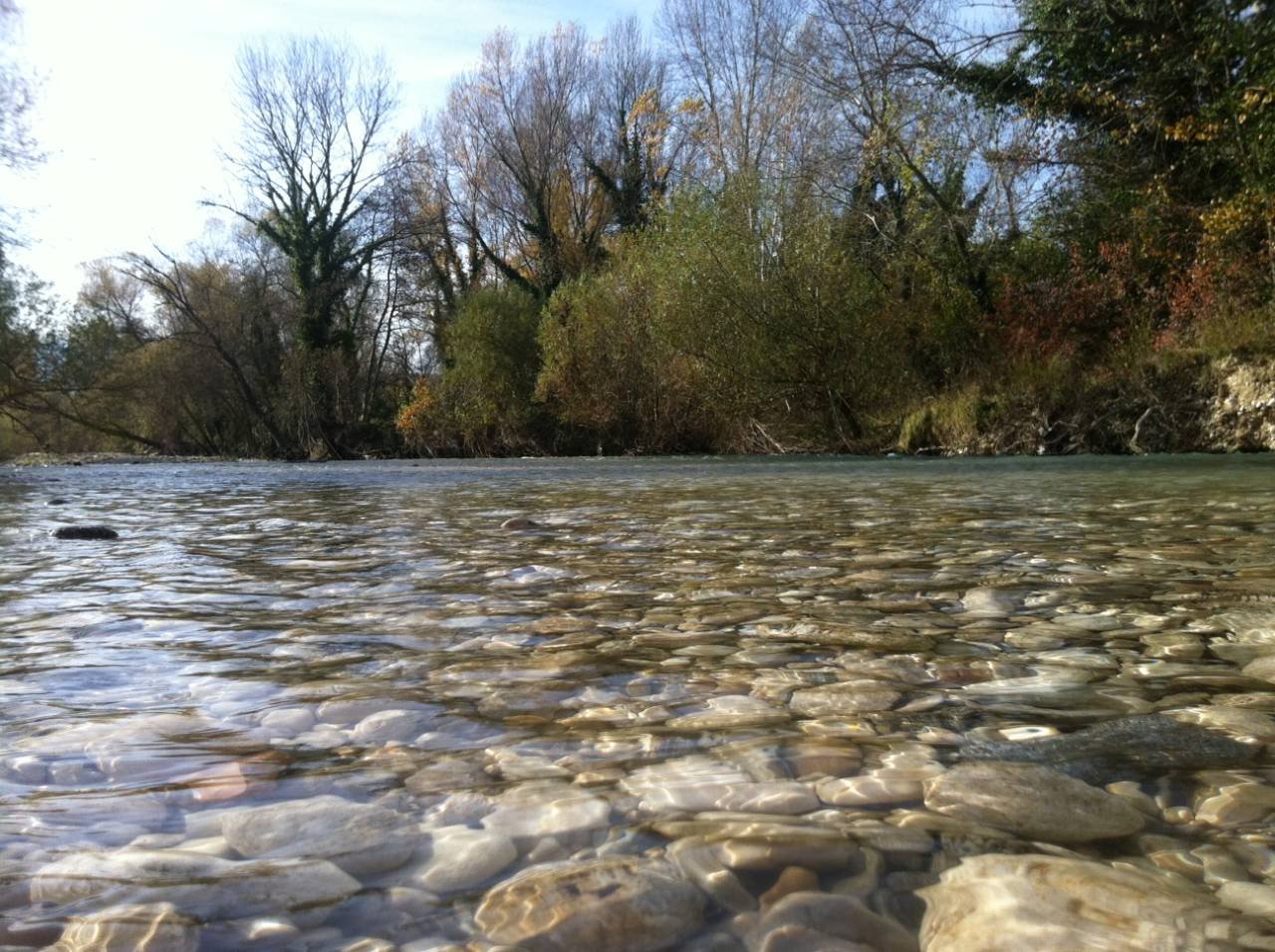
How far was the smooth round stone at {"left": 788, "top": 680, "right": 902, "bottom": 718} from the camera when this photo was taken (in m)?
1.65

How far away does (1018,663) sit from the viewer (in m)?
1.94

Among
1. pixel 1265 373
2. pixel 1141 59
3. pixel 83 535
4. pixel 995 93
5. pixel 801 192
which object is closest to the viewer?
pixel 83 535

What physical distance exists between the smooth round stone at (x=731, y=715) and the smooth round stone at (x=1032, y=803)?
14.8 inches

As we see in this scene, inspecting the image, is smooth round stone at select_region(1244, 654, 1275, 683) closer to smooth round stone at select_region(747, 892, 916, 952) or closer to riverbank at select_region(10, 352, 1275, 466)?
smooth round stone at select_region(747, 892, 916, 952)

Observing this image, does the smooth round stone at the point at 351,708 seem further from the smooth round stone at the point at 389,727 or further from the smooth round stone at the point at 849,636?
the smooth round stone at the point at 849,636

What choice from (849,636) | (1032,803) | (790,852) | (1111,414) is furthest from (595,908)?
(1111,414)

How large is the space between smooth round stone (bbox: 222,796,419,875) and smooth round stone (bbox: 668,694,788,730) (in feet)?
1.83

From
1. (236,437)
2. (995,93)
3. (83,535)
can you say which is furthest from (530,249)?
(83,535)

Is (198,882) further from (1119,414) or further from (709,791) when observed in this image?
(1119,414)

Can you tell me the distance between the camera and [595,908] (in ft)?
3.09

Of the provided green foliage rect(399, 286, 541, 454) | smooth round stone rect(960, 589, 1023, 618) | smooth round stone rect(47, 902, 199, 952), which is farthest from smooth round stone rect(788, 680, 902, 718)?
green foliage rect(399, 286, 541, 454)

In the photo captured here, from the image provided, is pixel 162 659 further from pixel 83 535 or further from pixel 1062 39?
pixel 1062 39

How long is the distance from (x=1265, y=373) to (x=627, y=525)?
1178cm

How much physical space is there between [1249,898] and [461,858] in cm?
82
